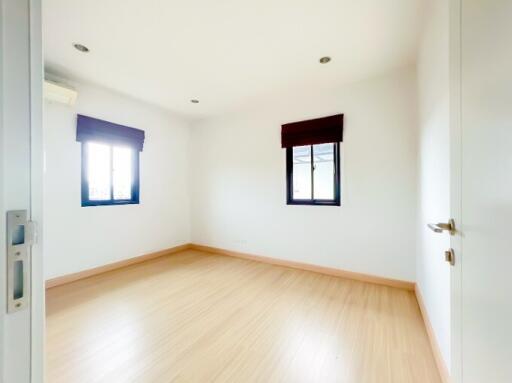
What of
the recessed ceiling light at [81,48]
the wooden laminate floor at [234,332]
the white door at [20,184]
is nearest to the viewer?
the white door at [20,184]

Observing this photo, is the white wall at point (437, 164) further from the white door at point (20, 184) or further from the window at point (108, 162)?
the window at point (108, 162)

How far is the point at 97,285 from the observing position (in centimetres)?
266

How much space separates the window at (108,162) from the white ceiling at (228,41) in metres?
0.63

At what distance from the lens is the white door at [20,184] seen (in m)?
0.45

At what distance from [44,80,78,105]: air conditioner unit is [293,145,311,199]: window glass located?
2951mm

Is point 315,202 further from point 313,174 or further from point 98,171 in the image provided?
point 98,171

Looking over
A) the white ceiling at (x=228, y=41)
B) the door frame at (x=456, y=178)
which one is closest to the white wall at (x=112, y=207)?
the white ceiling at (x=228, y=41)

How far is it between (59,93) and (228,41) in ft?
6.84

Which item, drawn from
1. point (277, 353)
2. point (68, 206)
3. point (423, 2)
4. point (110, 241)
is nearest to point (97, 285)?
point (110, 241)

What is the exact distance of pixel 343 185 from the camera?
2.92 meters

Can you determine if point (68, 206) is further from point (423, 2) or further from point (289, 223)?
point (423, 2)

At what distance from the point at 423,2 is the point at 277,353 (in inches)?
112

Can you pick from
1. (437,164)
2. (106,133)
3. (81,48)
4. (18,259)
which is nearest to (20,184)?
(18,259)

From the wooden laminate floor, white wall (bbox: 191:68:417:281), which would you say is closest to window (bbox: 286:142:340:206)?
white wall (bbox: 191:68:417:281)
